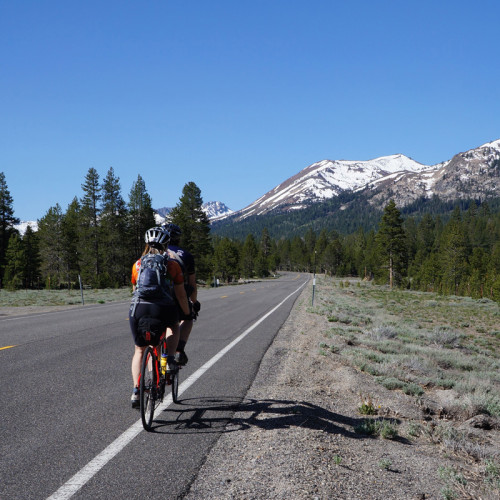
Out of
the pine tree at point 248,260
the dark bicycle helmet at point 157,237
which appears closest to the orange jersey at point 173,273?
the dark bicycle helmet at point 157,237

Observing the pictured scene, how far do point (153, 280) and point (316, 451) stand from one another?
2.33m

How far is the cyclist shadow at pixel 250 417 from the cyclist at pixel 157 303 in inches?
27.3

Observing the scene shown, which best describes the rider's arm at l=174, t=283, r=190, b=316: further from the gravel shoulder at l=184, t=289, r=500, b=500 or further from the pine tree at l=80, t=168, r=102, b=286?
the pine tree at l=80, t=168, r=102, b=286

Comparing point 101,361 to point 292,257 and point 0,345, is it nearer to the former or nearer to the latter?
point 0,345

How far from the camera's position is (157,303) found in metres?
4.25

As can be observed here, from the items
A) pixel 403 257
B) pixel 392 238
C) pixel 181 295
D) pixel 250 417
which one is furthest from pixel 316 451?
pixel 403 257

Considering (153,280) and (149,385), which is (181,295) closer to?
(153,280)

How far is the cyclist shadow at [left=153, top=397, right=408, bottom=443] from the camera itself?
4582mm

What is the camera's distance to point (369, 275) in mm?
118812

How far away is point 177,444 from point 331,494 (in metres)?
1.61

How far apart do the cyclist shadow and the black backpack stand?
1.48 meters

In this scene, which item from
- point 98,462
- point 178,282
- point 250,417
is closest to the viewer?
point 98,462

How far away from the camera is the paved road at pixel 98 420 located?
132 inches

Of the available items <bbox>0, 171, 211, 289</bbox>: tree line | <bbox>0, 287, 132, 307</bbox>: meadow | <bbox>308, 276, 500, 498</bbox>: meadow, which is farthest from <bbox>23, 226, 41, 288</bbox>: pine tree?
<bbox>308, 276, 500, 498</bbox>: meadow
